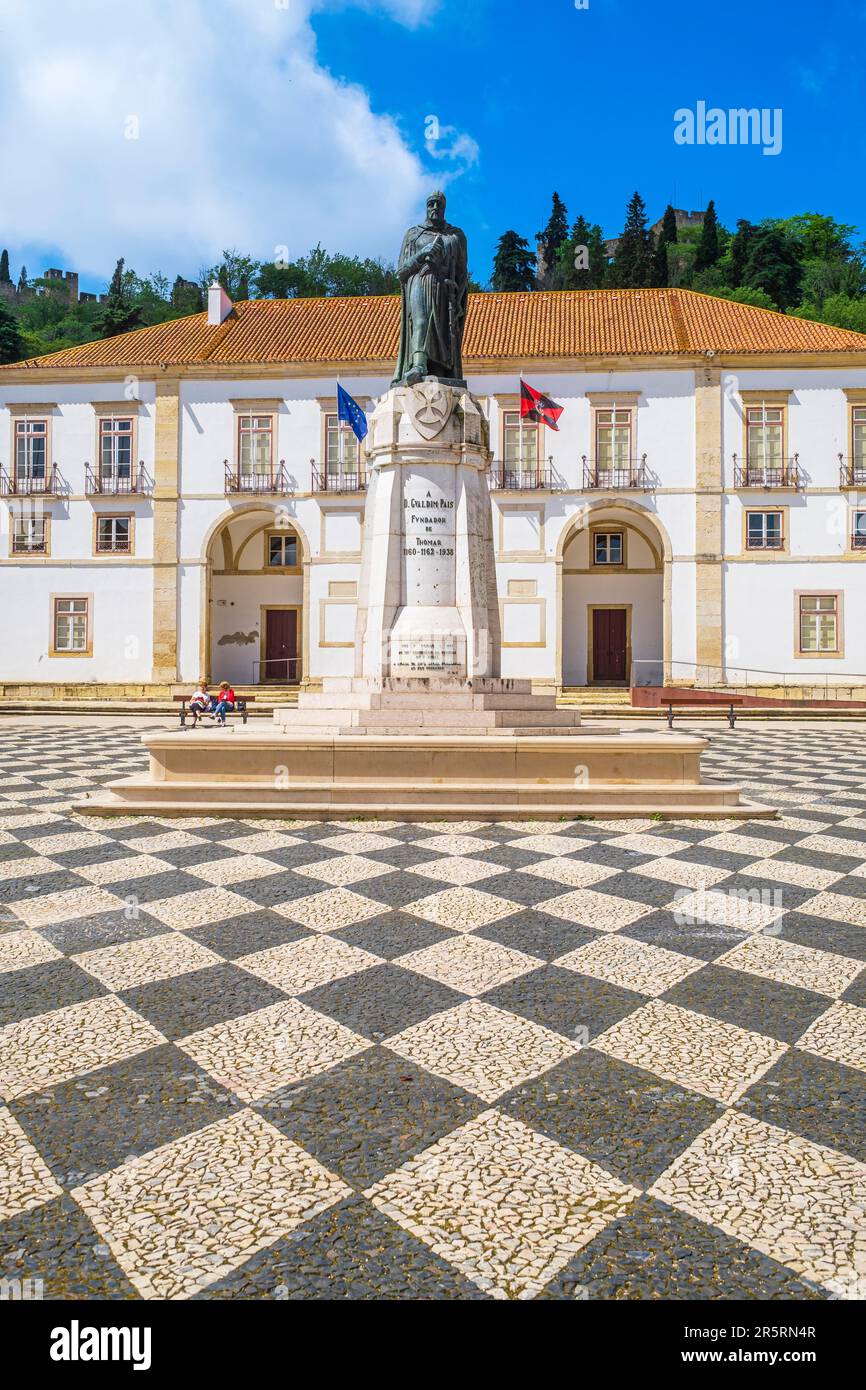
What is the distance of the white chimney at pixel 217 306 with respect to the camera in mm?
26828

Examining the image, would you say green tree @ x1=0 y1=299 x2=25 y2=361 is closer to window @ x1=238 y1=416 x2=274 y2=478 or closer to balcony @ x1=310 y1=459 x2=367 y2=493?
window @ x1=238 y1=416 x2=274 y2=478

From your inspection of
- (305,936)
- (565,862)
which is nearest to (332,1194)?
(305,936)

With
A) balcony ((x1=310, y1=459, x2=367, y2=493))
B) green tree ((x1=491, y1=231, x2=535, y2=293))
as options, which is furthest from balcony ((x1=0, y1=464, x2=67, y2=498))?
green tree ((x1=491, y1=231, x2=535, y2=293))

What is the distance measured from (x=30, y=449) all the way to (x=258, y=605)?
8565 millimetres

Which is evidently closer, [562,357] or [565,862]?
[565,862]

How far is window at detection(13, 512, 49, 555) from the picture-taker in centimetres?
2480

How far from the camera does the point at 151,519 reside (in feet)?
80.4

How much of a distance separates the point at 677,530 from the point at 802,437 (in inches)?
172

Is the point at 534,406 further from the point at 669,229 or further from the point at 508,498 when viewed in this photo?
the point at 669,229

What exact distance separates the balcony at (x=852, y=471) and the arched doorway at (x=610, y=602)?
5.58 meters

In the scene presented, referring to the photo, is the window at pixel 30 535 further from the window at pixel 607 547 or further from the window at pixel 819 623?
the window at pixel 819 623

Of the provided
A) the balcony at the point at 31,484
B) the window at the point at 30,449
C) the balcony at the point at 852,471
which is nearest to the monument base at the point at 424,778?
the balcony at the point at 852,471

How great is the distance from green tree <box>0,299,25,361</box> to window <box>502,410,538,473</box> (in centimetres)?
3268
